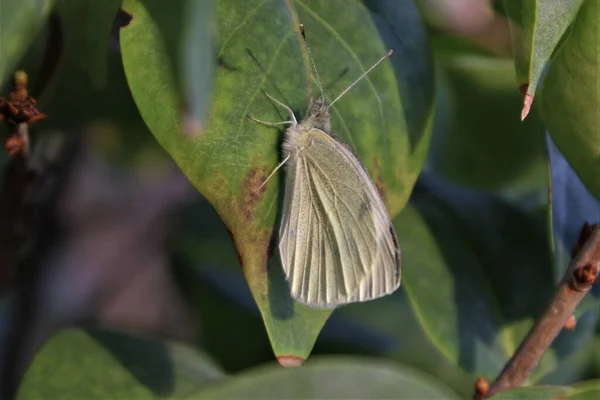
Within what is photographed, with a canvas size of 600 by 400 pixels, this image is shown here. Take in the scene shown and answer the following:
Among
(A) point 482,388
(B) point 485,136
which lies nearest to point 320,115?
(A) point 482,388

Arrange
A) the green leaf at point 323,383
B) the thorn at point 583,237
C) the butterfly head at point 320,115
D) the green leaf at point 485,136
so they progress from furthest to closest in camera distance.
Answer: the green leaf at point 485,136
the thorn at point 583,237
the butterfly head at point 320,115
the green leaf at point 323,383

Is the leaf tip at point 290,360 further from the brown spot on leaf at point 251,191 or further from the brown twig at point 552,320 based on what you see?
the brown twig at point 552,320

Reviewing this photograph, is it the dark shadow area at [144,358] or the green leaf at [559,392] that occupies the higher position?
the green leaf at [559,392]

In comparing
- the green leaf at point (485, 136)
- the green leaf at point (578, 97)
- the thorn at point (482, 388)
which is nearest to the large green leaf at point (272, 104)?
the green leaf at point (578, 97)

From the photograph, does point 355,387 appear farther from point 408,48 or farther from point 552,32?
point 408,48

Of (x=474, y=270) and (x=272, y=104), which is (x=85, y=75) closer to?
(x=272, y=104)

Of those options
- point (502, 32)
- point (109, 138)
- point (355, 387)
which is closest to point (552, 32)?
point (355, 387)
